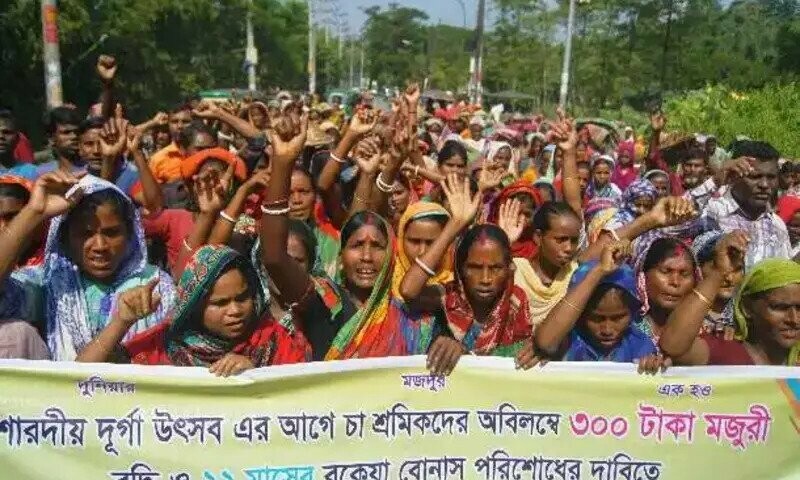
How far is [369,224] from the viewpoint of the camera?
370 cm

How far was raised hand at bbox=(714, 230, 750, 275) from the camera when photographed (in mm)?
3029

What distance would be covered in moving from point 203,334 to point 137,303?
27cm

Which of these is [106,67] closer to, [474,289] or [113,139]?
[113,139]

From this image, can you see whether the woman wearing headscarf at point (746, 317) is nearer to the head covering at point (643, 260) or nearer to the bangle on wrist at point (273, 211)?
the head covering at point (643, 260)

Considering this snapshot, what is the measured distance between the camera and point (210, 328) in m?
2.95

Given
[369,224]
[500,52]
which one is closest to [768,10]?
[500,52]

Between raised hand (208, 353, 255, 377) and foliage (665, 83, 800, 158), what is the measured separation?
13.2m

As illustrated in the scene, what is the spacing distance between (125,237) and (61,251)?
0.72ft

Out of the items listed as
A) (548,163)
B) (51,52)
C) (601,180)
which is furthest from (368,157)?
(51,52)

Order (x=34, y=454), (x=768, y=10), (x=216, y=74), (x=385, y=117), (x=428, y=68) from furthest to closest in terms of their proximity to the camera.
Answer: (x=428, y=68) → (x=216, y=74) → (x=768, y=10) → (x=385, y=117) → (x=34, y=454)

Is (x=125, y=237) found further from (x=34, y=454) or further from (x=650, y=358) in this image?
(x=650, y=358)

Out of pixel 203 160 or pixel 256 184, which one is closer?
pixel 256 184

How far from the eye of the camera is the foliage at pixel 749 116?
15.3m

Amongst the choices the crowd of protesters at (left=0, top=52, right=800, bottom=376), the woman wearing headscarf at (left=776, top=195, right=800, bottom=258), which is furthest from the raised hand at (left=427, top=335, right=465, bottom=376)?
the woman wearing headscarf at (left=776, top=195, right=800, bottom=258)
